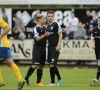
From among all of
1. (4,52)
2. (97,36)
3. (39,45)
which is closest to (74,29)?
(97,36)

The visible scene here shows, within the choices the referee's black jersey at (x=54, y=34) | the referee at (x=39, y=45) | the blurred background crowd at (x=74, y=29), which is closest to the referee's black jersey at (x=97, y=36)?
the referee's black jersey at (x=54, y=34)

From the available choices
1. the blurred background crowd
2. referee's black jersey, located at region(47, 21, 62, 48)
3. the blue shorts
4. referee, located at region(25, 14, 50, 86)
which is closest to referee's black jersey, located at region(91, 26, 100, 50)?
referee's black jersey, located at region(47, 21, 62, 48)

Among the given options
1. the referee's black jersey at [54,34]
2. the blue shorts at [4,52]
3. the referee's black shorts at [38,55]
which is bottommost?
the referee's black shorts at [38,55]

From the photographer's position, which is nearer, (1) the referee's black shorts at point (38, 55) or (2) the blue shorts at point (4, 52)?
(2) the blue shorts at point (4, 52)

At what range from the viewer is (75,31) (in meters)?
27.7

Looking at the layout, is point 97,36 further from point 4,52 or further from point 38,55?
point 4,52

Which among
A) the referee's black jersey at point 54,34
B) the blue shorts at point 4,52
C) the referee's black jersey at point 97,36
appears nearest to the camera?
the blue shorts at point 4,52

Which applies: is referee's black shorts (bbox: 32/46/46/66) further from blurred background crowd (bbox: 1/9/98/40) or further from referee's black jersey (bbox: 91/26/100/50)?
blurred background crowd (bbox: 1/9/98/40)

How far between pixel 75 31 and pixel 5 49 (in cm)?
1488

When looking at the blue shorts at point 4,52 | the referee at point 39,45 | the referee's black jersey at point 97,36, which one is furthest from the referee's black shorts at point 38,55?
the referee's black jersey at point 97,36

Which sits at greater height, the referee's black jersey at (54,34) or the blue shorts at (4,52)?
the referee's black jersey at (54,34)

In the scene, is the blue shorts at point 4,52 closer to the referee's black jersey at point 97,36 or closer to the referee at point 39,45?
the referee at point 39,45

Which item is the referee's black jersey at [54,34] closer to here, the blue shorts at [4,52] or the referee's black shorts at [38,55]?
the referee's black shorts at [38,55]

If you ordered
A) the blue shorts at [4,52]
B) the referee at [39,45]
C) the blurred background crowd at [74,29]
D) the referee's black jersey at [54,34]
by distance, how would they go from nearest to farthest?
the blue shorts at [4,52] → the referee at [39,45] → the referee's black jersey at [54,34] → the blurred background crowd at [74,29]
